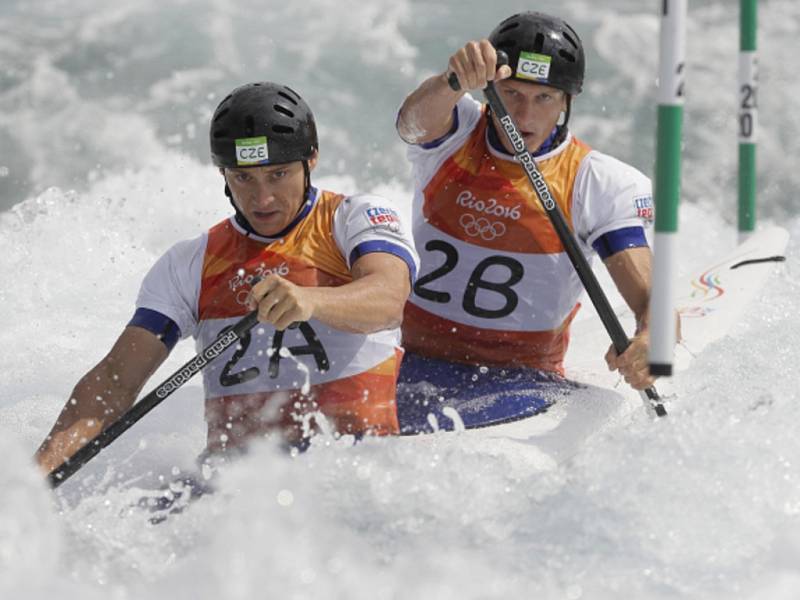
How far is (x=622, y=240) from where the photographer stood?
11.8 feet

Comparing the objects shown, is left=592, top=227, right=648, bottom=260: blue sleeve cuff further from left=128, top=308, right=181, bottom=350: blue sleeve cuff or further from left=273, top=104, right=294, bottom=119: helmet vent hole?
left=128, top=308, right=181, bottom=350: blue sleeve cuff

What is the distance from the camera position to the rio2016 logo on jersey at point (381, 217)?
123 inches

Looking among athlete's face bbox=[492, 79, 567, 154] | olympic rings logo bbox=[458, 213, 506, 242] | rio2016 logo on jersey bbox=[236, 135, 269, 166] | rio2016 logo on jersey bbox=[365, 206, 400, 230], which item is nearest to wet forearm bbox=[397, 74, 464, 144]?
athlete's face bbox=[492, 79, 567, 154]

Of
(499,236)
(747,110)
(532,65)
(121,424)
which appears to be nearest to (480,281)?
(499,236)

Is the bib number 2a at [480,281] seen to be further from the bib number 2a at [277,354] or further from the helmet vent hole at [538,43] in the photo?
the bib number 2a at [277,354]

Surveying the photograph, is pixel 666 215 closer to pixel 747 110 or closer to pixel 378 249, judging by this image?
pixel 378 249

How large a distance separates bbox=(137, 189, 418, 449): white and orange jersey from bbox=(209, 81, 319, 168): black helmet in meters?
0.18

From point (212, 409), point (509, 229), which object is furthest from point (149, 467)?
point (509, 229)

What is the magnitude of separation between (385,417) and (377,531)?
65cm

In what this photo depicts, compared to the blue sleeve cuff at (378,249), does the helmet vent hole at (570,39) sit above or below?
above

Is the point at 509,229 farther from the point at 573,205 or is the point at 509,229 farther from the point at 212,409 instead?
the point at 212,409

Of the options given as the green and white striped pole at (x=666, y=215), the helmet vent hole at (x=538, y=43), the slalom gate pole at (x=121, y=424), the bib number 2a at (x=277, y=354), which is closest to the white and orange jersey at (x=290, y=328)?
the bib number 2a at (x=277, y=354)

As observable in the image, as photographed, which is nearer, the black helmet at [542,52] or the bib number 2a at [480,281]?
the black helmet at [542,52]

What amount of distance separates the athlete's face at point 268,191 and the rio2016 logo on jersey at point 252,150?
3cm
